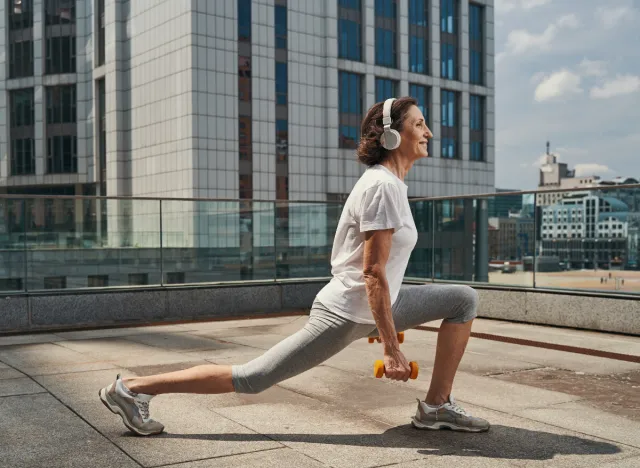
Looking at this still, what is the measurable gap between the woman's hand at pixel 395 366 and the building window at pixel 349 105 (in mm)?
49414

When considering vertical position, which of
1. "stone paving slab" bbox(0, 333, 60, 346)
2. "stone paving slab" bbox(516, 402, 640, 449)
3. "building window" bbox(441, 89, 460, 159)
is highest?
"building window" bbox(441, 89, 460, 159)

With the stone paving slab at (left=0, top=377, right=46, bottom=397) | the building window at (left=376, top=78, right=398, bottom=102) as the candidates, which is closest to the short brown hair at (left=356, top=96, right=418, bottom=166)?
the stone paving slab at (left=0, top=377, right=46, bottom=397)

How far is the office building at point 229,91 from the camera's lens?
4666 cm

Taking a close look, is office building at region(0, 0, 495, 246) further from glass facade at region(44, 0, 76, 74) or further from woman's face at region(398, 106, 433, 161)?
woman's face at region(398, 106, 433, 161)

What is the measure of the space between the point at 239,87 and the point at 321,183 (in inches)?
349

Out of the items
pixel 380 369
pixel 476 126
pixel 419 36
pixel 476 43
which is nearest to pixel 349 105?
pixel 419 36

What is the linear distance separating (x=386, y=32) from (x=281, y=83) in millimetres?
9520

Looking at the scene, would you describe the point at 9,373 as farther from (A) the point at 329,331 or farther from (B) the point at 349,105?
(B) the point at 349,105

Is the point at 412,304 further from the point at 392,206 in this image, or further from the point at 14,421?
the point at 14,421

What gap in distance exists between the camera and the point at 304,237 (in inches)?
486

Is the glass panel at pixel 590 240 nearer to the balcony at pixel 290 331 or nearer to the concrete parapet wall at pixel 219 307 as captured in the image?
the balcony at pixel 290 331

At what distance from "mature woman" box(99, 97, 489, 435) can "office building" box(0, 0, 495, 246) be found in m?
41.2

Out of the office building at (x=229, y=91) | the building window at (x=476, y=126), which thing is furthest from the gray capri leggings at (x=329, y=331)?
Answer: the building window at (x=476, y=126)

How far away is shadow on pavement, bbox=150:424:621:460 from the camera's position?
13.3 ft
